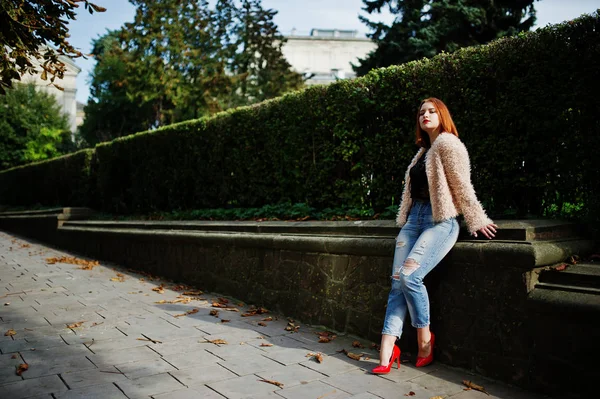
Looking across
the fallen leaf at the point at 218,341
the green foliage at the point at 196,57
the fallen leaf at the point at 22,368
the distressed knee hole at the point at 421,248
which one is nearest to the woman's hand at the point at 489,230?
the distressed knee hole at the point at 421,248

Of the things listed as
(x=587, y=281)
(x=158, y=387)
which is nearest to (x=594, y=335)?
(x=587, y=281)

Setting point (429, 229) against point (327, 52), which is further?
point (327, 52)

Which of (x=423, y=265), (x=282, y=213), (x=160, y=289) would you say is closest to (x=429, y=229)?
(x=423, y=265)

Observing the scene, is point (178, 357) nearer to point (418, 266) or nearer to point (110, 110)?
point (418, 266)

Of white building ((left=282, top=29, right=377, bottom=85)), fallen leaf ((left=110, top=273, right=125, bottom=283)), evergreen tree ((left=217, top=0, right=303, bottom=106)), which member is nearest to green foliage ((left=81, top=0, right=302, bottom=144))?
evergreen tree ((left=217, top=0, right=303, bottom=106))

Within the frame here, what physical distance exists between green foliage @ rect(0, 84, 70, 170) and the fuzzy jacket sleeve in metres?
35.6

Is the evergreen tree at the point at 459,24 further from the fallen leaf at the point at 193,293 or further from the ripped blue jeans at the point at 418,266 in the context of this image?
the ripped blue jeans at the point at 418,266

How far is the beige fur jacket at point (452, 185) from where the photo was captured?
3.67 metres

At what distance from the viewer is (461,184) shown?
12.2 ft

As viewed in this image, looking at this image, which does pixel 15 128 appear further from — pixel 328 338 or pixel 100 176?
pixel 328 338

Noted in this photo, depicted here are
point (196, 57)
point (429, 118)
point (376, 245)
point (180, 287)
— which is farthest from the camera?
point (196, 57)

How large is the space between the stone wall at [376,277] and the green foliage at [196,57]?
1622 centimetres

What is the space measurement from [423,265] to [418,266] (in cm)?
4

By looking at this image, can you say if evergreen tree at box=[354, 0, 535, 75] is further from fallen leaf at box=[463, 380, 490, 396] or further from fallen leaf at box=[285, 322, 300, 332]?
fallen leaf at box=[463, 380, 490, 396]
